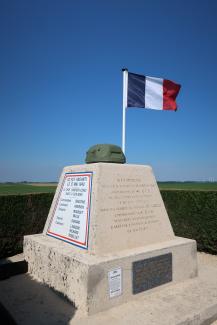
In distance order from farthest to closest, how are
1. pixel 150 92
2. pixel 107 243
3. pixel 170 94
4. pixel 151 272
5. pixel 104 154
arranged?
1. pixel 170 94
2. pixel 150 92
3. pixel 104 154
4. pixel 151 272
5. pixel 107 243

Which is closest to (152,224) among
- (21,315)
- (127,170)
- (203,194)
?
(127,170)

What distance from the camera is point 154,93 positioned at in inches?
324

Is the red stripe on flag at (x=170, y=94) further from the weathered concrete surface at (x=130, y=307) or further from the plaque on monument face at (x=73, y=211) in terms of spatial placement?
the weathered concrete surface at (x=130, y=307)

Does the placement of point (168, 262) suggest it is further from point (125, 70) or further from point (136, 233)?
point (125, 70)

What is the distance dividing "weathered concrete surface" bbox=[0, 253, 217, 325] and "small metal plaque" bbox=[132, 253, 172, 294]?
0.13 metres

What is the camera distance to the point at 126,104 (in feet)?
25.0

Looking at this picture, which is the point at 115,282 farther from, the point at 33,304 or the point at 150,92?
the point at 150,92

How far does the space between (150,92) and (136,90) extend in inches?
19.7

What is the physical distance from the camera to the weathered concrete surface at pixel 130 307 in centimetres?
307

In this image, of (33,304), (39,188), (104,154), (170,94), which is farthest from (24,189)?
(33,304)

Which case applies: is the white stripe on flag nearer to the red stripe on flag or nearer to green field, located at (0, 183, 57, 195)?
the red stripe on flag

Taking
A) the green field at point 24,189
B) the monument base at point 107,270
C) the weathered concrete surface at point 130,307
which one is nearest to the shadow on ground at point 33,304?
the weathered concrete surface at point 130,307

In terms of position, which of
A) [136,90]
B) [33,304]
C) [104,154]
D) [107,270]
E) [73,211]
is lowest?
[33,304]

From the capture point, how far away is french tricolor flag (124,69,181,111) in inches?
307
